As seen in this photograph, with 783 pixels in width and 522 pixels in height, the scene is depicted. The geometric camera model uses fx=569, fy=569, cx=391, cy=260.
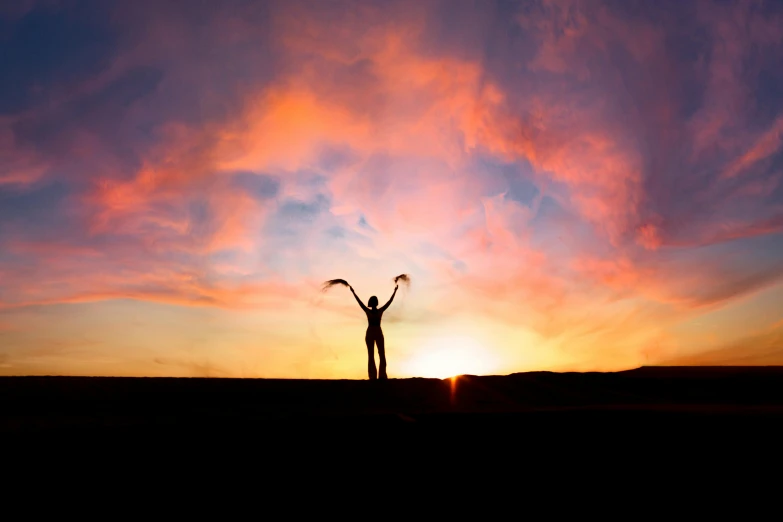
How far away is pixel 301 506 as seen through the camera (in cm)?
304

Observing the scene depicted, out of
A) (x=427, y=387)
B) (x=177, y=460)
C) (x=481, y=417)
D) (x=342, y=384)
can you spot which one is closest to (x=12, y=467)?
(x=177, y=460)

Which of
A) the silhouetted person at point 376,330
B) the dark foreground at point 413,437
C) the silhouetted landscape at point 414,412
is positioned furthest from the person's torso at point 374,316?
the dark foreground at point 413,437

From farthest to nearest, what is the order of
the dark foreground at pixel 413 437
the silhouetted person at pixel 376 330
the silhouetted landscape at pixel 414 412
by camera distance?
the silhouetted person at pixel 376 330, the silhouetted landscape at pixel 414 412, the dark foreground at pixel 413 437

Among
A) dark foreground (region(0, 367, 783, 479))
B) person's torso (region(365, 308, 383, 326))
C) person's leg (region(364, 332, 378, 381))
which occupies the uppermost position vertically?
person's torso (region(365, 308, 383, 326))

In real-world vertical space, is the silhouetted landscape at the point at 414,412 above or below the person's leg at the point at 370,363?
below

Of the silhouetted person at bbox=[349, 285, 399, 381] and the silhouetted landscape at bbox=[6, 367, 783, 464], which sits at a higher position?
the silhouetted person at bbox=[349, 285, 399, 381]

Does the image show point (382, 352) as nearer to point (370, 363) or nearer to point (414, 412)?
point (370, 363)

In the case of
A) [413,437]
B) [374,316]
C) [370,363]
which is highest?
[374,316]

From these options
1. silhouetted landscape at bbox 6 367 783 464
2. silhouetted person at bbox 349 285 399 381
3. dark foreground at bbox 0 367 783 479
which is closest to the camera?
dark foreground at bbox 0 367 783 479

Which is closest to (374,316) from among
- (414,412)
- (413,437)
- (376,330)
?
(376,330)

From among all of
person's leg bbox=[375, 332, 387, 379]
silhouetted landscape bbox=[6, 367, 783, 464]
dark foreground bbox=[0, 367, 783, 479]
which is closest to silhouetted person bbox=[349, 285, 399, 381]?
person's leg bbox=[375, 332, 387, 379]

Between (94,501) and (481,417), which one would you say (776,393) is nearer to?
(481,417)

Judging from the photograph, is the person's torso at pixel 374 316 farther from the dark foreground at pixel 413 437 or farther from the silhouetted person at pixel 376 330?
→ the dark foreground at pixel 413 437

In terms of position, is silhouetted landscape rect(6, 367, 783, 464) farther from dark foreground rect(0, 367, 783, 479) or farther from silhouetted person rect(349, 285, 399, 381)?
silhouetted person rect(349, 285, 399, 381)
